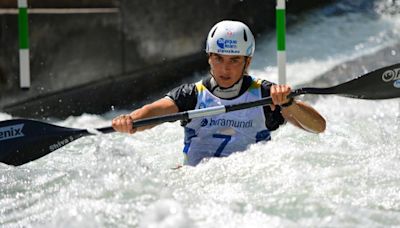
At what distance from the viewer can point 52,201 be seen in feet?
15.6

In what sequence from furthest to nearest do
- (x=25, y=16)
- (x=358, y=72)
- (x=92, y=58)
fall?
(x=358, y=72) → (x=92, y=58) → (x=25, y=16)

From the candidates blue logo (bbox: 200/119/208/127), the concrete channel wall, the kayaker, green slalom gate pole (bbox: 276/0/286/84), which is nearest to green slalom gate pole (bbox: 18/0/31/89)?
Answer: the concrete channel wall

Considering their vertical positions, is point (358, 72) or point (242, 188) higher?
point (242, 188)

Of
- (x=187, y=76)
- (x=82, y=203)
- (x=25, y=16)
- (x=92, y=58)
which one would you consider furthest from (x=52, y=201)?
(x=187, y=76)

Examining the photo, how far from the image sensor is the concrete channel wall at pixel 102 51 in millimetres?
8469

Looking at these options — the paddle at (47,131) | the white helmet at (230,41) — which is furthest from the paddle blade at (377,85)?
the white helmet at (230,41)

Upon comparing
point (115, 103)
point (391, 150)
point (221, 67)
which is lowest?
point (115, 103)

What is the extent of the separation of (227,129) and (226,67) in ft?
1.22

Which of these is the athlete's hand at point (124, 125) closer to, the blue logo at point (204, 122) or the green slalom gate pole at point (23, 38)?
the blue logo at point (204, 122)

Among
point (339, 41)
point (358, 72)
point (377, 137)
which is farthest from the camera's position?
point (339, 41)

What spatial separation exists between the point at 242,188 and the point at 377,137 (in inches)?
91.0

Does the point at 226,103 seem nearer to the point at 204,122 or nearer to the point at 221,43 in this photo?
the point at 204,122

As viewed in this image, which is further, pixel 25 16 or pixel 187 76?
pixel 187 76

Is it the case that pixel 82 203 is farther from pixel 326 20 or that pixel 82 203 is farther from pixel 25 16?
pixel 326 20
